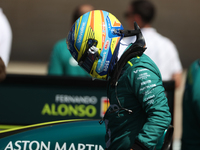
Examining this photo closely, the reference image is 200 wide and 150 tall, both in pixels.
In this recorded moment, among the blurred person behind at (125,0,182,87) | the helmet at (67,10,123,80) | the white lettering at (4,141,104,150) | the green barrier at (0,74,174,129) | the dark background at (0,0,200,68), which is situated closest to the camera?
the helmet at (67,10,123,80)

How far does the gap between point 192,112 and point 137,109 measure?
1.04 meters

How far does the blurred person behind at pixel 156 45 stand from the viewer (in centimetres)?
432

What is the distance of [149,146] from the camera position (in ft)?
6.53

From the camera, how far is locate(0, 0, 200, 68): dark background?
11344mm

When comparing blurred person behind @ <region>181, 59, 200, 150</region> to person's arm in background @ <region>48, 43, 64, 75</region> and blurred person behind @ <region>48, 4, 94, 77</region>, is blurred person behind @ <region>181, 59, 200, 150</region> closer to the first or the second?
blurred person behind @ <region>48, 4, 94, 77</region>

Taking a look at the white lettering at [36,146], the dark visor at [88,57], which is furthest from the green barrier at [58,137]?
the dark visor at [88,57]

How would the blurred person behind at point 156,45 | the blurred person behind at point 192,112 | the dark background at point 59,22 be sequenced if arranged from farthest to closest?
1. the dark background at point 59,22
2. the blurred person behind at point 156,45
3. the blurred person behind at point 192,112

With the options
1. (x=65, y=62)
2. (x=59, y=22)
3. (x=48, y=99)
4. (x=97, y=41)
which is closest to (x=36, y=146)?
(x=97, y=41)

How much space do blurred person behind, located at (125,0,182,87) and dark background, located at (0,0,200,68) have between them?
6.59 m

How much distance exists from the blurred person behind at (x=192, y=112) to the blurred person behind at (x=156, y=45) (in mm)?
1170

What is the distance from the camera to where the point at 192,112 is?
3.05 meters

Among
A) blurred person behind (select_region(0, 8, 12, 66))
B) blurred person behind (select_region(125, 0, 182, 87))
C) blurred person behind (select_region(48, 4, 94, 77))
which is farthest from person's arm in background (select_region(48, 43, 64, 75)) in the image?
blurred person behind (select_region(0, 8, 12, 66))

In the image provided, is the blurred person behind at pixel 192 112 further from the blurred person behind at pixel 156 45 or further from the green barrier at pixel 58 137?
the blurred person behind at pixel 156 45

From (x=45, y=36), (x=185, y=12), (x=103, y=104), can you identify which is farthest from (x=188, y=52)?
(x=103, y=104)
